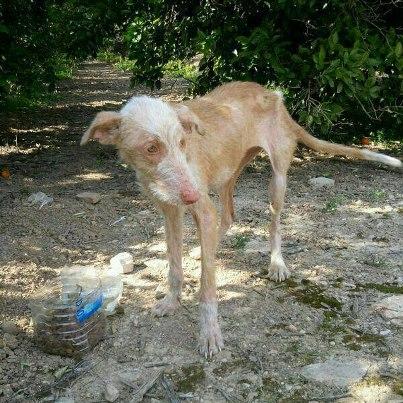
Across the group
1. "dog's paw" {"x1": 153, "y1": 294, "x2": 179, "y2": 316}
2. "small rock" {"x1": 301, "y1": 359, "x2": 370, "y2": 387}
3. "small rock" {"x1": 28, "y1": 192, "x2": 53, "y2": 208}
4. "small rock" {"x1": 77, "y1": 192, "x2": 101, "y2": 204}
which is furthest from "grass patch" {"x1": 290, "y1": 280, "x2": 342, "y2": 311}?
"small rock" {"x1": 28, "y1": 192, "x2": 53, "y2": 208}

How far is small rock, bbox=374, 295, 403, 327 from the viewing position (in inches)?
147

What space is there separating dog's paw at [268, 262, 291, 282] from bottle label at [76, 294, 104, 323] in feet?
4.94

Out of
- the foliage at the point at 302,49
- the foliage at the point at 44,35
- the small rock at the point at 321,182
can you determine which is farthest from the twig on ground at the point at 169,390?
the foliage at the point at 44,35

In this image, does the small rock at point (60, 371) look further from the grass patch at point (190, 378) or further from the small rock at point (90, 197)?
the small rock at point (90, 197)

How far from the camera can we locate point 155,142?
130 inches

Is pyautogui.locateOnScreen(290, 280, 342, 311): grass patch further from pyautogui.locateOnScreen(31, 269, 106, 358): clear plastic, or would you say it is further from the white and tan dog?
pyautogui.locateOnScreen(31, 269, 106, 358): clear plastic

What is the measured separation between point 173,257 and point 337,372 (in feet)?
4.84

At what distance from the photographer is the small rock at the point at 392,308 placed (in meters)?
3.73

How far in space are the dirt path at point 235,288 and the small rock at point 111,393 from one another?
0.05m

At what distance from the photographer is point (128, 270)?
177 inches

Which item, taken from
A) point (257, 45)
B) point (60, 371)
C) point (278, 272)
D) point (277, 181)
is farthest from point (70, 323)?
point (257, 45)

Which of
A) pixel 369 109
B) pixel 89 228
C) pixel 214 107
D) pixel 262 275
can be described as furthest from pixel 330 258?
pixel 369 109

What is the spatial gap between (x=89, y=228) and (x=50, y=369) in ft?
7.35

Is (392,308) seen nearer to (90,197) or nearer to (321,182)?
(321,182)
